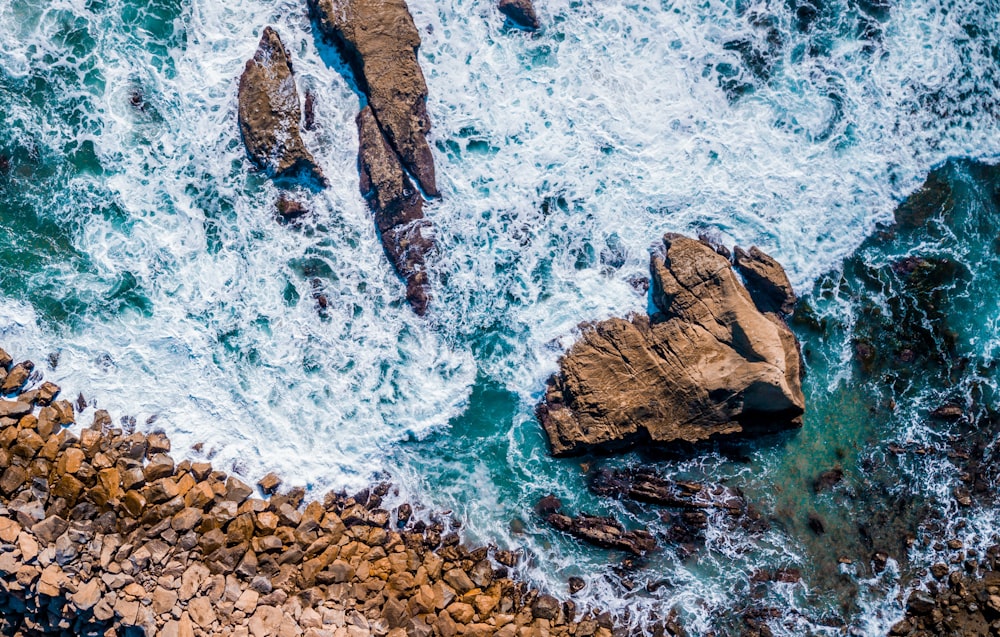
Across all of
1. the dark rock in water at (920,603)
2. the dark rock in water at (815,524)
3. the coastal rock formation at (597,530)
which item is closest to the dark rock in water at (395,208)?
the coastal rock formation at (597,530)

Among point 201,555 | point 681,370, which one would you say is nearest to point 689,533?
point 681,370

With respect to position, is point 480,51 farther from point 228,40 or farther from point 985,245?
point 985,245

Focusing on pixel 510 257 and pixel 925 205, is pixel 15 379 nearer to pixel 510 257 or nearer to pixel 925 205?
pixel 510 257

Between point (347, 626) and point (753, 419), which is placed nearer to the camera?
point (347, 626)

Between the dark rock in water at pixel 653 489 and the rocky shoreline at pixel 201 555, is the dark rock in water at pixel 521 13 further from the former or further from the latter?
the rocky shoreline at pixel 201 555

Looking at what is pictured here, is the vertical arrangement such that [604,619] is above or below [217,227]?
below

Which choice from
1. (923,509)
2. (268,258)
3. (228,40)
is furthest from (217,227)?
(923,509)
